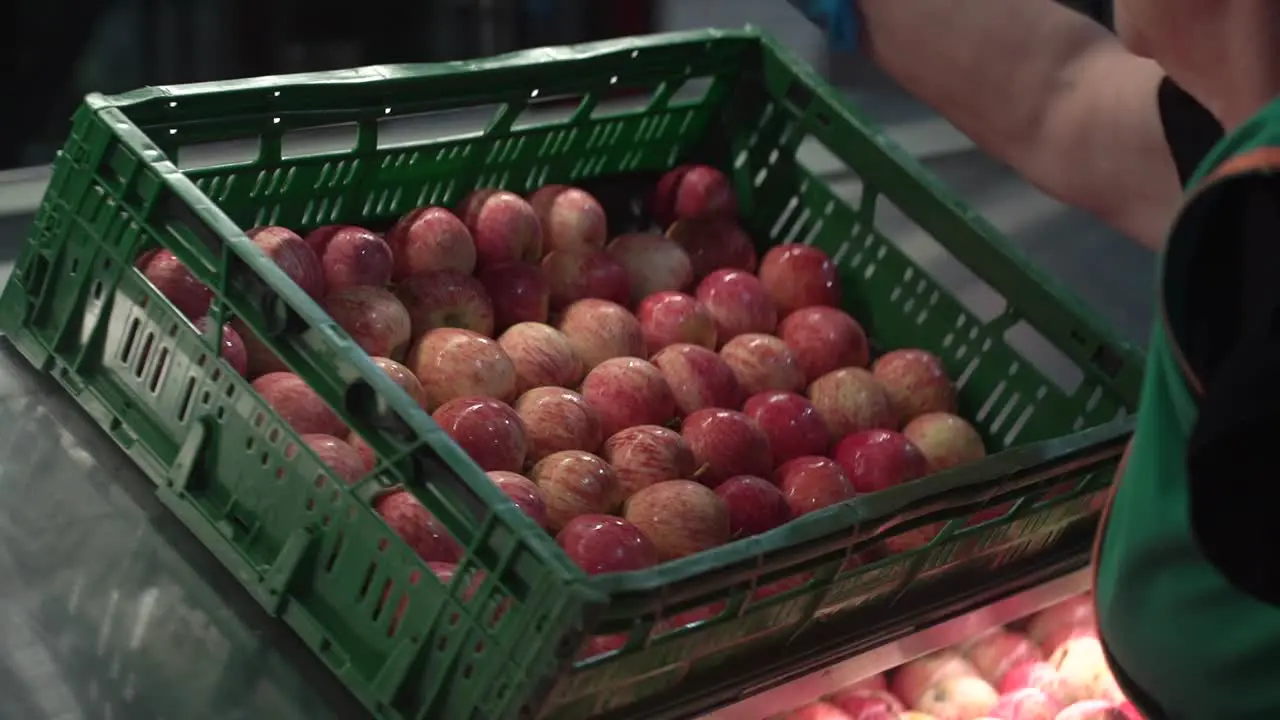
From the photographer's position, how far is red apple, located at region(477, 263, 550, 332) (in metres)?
1.80

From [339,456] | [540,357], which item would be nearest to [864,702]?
[540,357]

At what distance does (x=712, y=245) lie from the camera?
6.70ft

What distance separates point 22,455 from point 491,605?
1.93 feet

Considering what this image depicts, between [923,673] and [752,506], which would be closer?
[752,506]

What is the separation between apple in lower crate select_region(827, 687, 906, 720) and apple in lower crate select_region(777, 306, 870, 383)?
0.43 metres

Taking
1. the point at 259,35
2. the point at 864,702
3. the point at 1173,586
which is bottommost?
the point at 259,35

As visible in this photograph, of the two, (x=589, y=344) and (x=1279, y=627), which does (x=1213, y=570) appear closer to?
(x=1279, y=627)

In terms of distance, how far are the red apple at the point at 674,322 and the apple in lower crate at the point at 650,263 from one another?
0.22ft

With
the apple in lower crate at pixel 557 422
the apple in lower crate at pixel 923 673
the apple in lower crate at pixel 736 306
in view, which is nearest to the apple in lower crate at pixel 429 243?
the apple in lower crate at pixel 557 422

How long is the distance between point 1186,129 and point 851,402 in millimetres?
526

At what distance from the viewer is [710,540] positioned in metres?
1.49

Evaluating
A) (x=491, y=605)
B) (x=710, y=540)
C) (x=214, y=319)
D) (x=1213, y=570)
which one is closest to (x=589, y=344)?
(x=710, y=540)

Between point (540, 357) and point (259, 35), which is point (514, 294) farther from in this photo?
point (259, 35)

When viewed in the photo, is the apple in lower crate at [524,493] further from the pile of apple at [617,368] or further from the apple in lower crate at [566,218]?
the apple in lower crate at [566,218]
